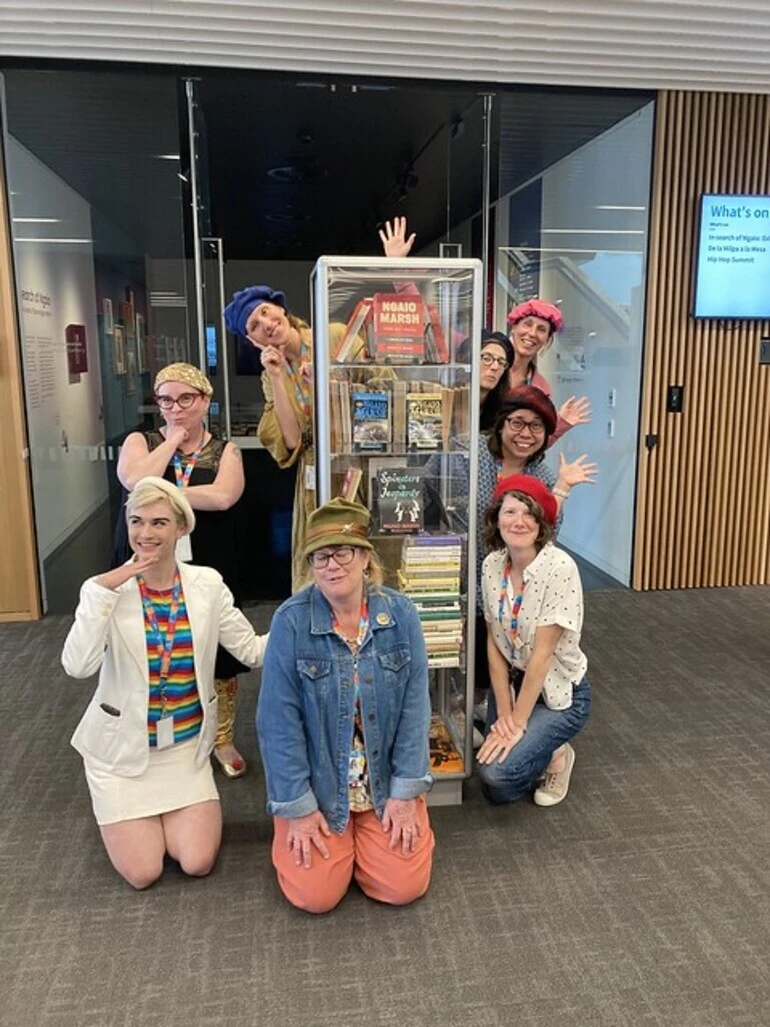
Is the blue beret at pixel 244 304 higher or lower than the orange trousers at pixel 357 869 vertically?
higher

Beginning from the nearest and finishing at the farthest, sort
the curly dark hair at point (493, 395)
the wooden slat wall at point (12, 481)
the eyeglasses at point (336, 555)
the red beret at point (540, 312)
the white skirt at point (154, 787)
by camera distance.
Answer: the eyeglasses at point (336, 555) → the white skirt at point (154, 787) → the curly dark hair at point (493, 395) → the red beret at point (540, 312) → the wooden slat wall at point (12, 481)

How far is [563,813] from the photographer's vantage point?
8.85 feet

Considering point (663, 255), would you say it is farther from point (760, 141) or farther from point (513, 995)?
point (513, 995)

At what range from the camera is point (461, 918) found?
2188 mm

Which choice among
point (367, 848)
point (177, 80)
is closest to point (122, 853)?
point (367, 848)

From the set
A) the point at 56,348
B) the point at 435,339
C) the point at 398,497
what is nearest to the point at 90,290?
the point at 56,348

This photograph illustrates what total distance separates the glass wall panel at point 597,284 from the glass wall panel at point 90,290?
7.20 ft

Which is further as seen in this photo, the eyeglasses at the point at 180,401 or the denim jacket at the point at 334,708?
the eyeglasses at the point at 180,401

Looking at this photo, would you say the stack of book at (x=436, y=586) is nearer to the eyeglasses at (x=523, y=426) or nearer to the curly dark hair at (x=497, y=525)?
the curly dark hair at (x=497, y=525)

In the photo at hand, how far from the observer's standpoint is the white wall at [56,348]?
450cm

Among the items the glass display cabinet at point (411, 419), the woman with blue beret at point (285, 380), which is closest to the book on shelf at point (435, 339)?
the glass display cabinet at point (411, 419)

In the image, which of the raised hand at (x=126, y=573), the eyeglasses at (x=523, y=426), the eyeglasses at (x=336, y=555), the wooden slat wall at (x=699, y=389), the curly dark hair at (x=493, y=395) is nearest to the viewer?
the eyeglasses at (x=336, y=555)

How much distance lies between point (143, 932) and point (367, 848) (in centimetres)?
64

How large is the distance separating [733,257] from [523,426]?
9.39 ft
